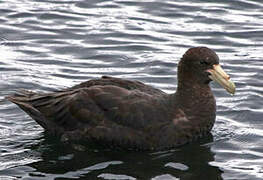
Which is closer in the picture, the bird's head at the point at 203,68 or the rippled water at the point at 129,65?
the rippled water at the point at 129,65

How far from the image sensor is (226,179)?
1006 cm

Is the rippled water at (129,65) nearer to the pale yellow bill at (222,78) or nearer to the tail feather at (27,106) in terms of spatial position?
the tail feather at (27,106)

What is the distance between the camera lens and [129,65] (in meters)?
14.1

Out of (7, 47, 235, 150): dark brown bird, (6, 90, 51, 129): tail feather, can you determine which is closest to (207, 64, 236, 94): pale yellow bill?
(7, 47, 235, 150): dark brown bird

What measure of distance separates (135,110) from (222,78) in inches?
46.2

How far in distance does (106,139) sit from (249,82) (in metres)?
3.31

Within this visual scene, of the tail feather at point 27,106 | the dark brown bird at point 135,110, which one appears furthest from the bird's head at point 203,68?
the tail feather at point 27,106

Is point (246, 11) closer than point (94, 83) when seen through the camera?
No

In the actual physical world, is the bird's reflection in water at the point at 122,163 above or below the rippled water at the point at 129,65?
below

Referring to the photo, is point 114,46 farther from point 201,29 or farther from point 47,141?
point 47,141

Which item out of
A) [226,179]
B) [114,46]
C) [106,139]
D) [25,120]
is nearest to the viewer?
[226,179]

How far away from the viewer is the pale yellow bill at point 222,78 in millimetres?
10883

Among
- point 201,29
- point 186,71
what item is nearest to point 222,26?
point 201,29

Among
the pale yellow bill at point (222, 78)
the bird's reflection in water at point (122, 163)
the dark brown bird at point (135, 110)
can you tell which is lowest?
the bird's reflection in water at point (122, 163)
